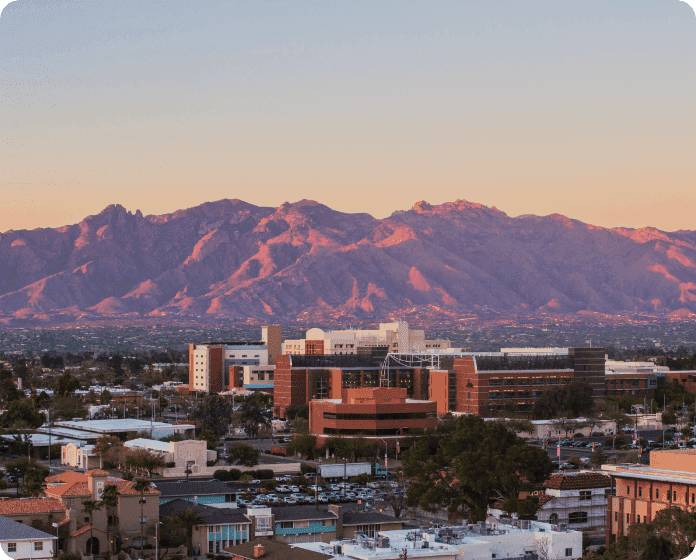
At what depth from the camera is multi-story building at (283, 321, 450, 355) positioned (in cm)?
17175

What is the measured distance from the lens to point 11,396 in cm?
14288

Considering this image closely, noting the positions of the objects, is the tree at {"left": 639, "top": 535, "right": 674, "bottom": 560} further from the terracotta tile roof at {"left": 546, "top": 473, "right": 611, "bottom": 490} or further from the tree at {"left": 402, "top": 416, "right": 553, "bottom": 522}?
the tree at {"left": 402, "top": 416, "right": 553, "bottom": 522}

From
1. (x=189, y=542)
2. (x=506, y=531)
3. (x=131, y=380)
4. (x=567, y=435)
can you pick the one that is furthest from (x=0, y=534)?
(x=131, y=380)

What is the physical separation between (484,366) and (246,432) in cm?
2546

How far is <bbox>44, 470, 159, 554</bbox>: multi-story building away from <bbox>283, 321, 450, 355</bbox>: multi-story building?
107585 mm

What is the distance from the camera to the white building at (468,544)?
42719 mm

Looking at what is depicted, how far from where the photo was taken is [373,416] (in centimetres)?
9994

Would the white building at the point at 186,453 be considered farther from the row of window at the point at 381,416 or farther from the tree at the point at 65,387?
the tree at the point at 65,387

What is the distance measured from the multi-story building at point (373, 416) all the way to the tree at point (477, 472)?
3399 cm

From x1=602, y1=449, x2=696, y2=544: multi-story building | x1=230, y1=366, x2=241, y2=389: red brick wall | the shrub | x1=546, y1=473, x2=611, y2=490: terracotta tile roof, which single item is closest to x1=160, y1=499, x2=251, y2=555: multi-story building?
x1=546, y1=473, x2=611, y2=490: terracotta tile roof

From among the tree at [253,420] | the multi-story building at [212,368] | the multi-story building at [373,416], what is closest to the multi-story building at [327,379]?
the tree at [253,420]

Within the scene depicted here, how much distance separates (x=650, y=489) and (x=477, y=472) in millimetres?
10005

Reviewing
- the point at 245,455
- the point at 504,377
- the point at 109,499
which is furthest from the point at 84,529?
the point at 504,377

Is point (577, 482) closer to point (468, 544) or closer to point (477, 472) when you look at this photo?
point (477, 472)
